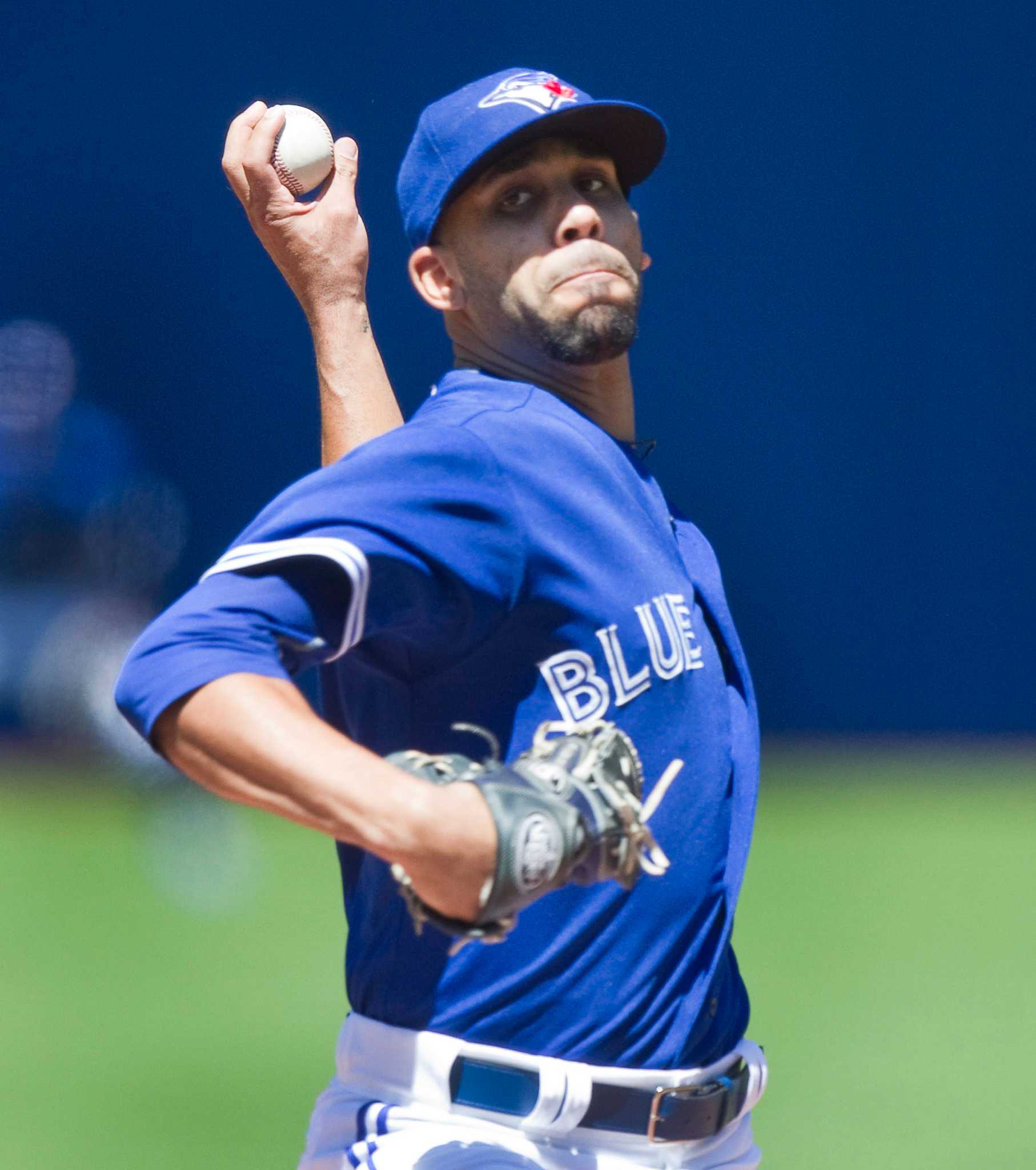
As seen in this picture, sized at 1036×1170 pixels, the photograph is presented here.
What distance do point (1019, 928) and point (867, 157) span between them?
3.04m

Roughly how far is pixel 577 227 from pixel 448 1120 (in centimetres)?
103

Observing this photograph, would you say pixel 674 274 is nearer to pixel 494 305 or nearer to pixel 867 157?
pixel 867 157

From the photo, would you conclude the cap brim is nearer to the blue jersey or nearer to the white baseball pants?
the blue jersey

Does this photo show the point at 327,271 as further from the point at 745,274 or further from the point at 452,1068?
the point at 745,274

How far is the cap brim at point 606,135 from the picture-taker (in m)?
2.03

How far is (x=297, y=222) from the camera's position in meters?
2.42

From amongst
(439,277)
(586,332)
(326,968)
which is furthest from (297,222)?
(326,968)

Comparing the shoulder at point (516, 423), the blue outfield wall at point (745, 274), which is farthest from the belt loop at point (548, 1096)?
the blue outfield wall at point (745, 274)

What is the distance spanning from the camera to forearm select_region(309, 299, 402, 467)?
2367 millimetres

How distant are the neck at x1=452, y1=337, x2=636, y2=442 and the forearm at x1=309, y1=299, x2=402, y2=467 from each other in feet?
0.76

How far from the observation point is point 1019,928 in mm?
4770

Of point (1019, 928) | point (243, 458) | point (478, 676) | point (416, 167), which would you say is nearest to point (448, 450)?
point (478, 676)

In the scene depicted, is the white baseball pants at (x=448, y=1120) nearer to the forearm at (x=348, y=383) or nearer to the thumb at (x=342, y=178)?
the forearm at (x=348, y=383)

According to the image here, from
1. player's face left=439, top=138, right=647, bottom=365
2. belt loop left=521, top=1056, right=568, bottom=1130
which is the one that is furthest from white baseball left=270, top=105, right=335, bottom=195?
belt loop left=521, top=1056, right=568, bottom=1130
